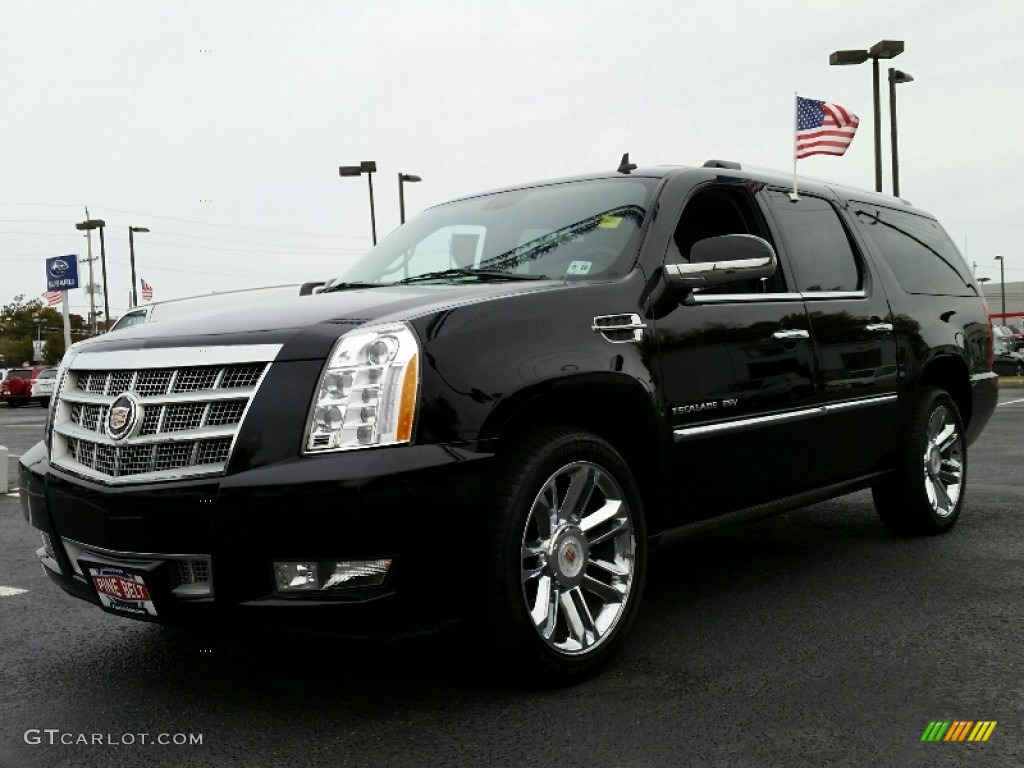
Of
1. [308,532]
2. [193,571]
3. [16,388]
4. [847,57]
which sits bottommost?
[16,388]

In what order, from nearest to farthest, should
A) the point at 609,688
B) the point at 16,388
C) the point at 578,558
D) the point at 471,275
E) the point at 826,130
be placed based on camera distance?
the point at 609,688 < the point at 578,558 < the point at 471,275 < the point at 826,130 < the point at 16,388

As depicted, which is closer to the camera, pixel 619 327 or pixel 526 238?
pixel 619 327

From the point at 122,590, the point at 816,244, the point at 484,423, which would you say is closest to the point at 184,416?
the point at 122,590

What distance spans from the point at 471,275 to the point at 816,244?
1.85m

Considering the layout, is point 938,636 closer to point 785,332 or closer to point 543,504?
point 785,332

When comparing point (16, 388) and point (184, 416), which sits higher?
point (184, 416)

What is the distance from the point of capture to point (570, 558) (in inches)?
143

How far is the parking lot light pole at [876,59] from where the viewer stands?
71.2 ft

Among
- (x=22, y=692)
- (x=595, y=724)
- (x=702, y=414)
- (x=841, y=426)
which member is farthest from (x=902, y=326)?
(x=22, y=692)

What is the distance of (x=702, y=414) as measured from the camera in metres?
4.16

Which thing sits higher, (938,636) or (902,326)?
(902,326)

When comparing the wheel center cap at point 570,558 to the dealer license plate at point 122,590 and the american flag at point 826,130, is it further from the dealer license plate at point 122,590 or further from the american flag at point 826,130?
the american flag at point 826,130

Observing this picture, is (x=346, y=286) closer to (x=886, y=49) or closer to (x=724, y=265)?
(x=724, y=265)

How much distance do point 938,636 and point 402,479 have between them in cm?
223
